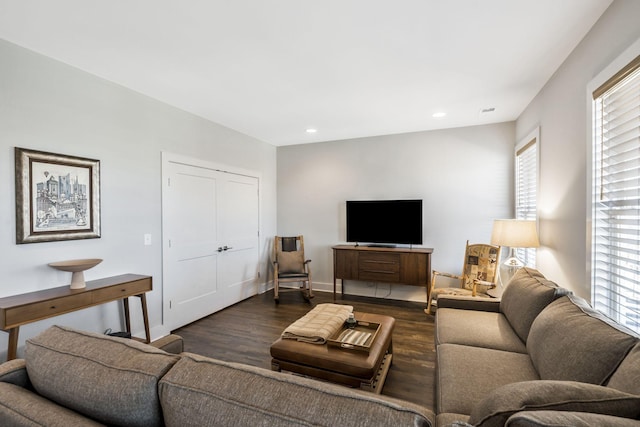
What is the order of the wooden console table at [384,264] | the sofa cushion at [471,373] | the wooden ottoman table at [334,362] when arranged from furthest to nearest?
the wooden console table at [384,264], the wooden ottoman table at [334,362], the sofa cushion at [471,373]

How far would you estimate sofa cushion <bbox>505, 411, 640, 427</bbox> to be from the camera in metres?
0.66

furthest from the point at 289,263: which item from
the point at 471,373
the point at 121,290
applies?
the point at 471,373

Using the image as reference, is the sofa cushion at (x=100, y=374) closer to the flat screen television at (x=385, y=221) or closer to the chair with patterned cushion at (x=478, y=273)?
the chair with patterned cushion at (x=478, y=273)

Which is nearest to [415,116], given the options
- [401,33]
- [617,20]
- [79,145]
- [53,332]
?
[401,33]

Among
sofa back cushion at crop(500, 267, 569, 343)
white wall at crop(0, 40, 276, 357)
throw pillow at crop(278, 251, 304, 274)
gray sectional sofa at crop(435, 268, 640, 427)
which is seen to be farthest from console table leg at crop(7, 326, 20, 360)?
sofa back cushion at crop(500, 267, 569, 343)

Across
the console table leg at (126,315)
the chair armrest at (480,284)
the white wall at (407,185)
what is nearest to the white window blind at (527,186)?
the white wall at (407,185)

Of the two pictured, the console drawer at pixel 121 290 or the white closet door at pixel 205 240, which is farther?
the white closet door at pixel 205 240

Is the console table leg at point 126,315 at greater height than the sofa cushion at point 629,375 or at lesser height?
lesser

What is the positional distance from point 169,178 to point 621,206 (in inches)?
152

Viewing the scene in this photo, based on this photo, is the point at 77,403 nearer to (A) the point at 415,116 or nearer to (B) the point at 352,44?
(B) the point at 352,44

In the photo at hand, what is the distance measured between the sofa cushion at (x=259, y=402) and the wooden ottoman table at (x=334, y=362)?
1211mm

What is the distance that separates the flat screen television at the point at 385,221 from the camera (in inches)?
176

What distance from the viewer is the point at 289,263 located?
4.91m

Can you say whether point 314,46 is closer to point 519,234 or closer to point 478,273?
point 519,234
